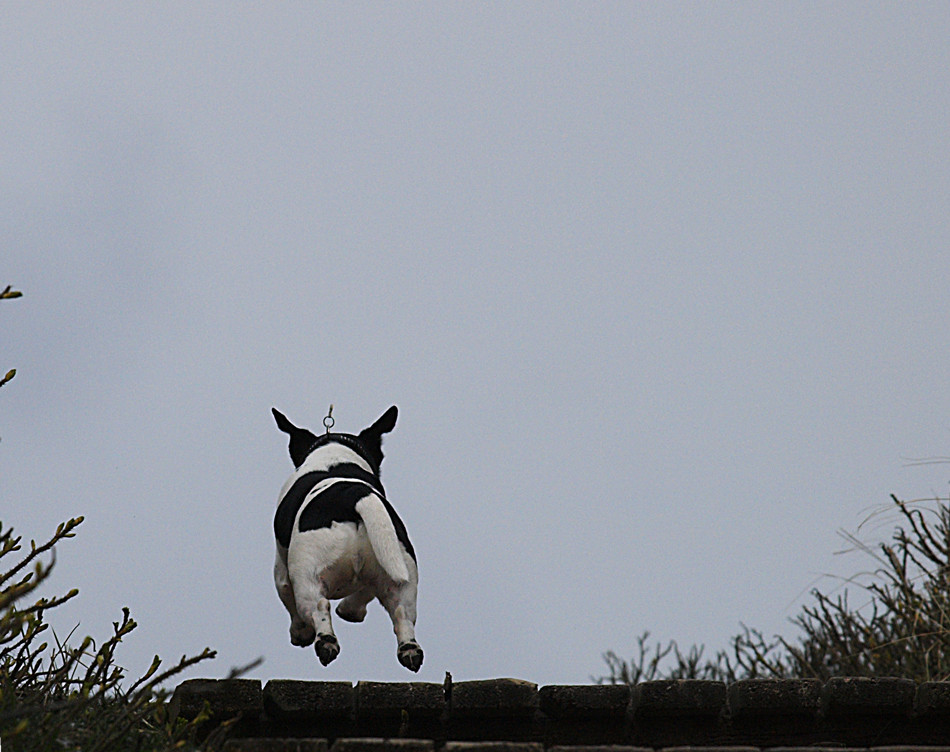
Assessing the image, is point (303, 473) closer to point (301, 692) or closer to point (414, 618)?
point (414, 618)

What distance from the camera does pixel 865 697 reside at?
A: 4711mm

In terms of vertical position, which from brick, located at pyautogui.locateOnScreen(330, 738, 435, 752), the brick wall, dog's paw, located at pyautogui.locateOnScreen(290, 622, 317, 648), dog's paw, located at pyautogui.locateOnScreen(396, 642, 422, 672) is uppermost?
dog's paw, located at pyautogui.locateOnScreen(290, 622, 317, 648)

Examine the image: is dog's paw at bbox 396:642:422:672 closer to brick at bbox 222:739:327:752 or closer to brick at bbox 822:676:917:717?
brick at bbox 222:739:327:752

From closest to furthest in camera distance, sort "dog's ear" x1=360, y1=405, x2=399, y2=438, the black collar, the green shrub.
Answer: the green shrub < the black collar < "dog's ear" x1=360, y1=405, x2=399, y2=438

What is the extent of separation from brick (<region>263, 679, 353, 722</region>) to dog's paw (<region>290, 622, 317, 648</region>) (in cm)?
77

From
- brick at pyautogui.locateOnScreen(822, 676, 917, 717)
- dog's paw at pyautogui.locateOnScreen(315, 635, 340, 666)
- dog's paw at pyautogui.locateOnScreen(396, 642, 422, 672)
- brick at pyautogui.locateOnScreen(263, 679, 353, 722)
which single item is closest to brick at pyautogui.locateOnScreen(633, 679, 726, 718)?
brick at pyautogui.locateOnScreen(822, 676, 917, 717)

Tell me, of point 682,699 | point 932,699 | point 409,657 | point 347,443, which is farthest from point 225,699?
point 932,699

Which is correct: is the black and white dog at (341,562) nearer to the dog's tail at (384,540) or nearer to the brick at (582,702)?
the dog's tail at (384,540)

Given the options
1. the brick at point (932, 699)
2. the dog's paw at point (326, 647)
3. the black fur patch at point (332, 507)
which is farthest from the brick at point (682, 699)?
the black fur patch at point (332, 507)

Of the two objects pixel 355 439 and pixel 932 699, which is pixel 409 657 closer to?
pixel 355 439

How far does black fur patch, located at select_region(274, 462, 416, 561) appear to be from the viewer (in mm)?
5258

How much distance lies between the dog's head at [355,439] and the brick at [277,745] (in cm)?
253

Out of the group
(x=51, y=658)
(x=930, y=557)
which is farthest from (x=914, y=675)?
(x=51, y=658)

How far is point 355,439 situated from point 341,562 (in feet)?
4.24
